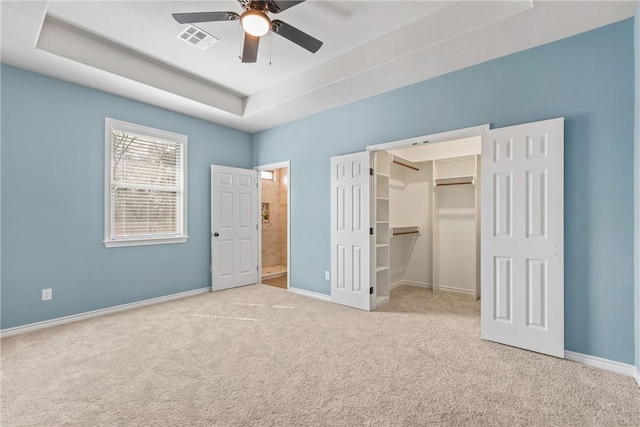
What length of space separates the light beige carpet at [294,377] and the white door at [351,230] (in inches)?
23.7

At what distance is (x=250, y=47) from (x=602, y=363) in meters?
4.00

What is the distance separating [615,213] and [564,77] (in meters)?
1.27

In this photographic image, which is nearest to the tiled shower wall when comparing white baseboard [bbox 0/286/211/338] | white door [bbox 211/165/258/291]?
white door [bbox 211/165/258/291]

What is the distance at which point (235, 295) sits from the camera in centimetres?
473

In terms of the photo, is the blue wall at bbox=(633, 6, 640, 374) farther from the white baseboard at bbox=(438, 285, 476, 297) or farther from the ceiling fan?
the ceiling fan

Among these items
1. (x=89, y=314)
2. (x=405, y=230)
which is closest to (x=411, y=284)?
(x=405, y=230)

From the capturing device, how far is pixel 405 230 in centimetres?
499

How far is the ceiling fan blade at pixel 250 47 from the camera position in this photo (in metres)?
2.55

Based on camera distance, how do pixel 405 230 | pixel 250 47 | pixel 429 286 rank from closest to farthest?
1. pixel 250 47
2. pixel 405 230
3. pixel 429 286

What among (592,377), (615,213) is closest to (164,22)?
(615,213)

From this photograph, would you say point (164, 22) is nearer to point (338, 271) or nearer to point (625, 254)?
point (338, 271)

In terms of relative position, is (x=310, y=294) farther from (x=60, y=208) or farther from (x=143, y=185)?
(x=60, y=208)

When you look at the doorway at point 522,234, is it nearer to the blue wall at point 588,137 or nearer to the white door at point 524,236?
the white door at point 524,236

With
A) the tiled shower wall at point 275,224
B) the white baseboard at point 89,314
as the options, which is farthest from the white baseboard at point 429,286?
the white baseboard at point 89,314
